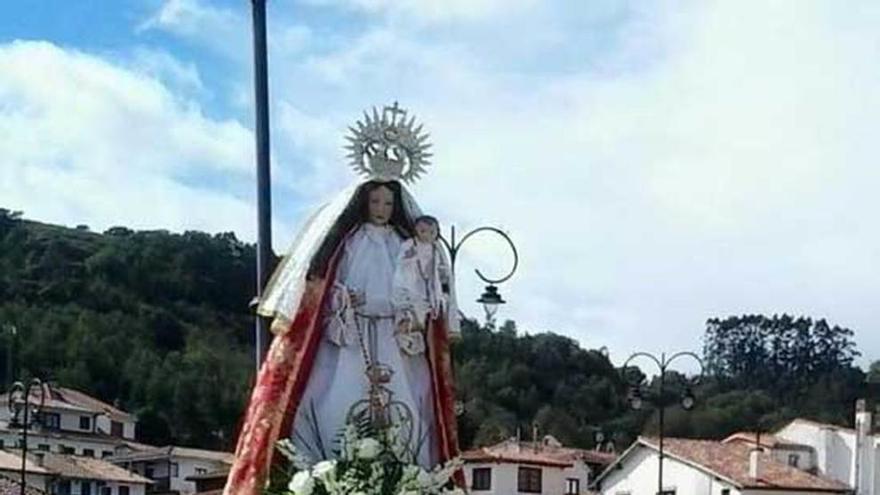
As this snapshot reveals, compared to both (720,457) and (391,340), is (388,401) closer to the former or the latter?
(391,340)

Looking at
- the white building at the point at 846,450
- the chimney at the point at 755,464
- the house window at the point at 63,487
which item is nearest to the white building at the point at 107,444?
the house window at the point at 63,487

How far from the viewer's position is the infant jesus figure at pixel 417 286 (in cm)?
1092

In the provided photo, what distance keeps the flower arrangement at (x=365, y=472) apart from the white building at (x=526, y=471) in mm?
42497

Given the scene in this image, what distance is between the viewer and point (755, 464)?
5094 cm

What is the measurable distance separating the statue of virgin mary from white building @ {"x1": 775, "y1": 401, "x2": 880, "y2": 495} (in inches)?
1729

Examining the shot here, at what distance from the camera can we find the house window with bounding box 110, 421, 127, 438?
8706 centimetres

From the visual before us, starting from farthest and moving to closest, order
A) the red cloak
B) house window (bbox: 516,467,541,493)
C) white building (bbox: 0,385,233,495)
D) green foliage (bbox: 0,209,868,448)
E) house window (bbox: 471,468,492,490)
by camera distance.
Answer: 1. green foliage (bbox: 0,209,868,448)
2. white building (bbox: 0,385,233,495)
3. house window (bbox: 516,467,541,493)
4. house window (bbox: 471,468,492,490)
5. the red cloak

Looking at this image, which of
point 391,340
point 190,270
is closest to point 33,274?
point 190,270

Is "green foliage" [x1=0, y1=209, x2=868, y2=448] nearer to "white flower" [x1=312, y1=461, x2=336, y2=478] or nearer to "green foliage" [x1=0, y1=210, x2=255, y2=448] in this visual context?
"green foliage" [x1=0, y1=210, x2=255, y2=448]

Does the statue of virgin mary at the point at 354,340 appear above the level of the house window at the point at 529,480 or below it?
above

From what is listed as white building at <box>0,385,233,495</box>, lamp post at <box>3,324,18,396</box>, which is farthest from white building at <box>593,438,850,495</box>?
lamp post at <box>3,324,18,396</box>

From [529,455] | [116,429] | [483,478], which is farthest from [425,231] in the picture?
[116,429]

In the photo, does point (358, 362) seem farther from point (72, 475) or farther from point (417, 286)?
point (72, 475)

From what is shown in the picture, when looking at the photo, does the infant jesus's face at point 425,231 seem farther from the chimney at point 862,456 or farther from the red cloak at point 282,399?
the chimney at point 862,456
